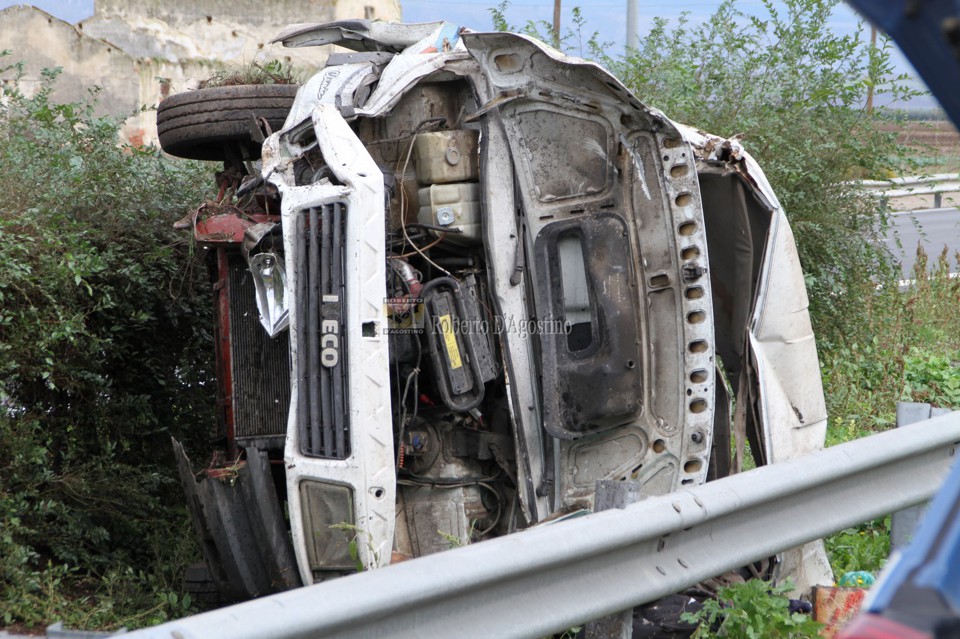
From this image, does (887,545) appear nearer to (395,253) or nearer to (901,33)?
(395,253)

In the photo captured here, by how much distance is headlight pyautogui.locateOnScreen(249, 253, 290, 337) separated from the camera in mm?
4625

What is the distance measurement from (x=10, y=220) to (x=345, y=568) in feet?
7.96

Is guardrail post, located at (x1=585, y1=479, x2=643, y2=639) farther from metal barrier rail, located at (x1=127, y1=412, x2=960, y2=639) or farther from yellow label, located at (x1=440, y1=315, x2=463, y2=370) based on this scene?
yellow label, located at (x1=440, y1=315, x2=463, y2=370)

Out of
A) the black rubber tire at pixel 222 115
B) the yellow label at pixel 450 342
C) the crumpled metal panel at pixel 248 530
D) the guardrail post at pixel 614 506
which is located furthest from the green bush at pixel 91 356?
the guardrail post at pixel 614 506

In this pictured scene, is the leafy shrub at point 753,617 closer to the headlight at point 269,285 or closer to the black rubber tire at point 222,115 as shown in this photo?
the headlight at point 269,285

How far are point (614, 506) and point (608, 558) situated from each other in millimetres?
432

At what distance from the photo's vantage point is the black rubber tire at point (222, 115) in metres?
5.75

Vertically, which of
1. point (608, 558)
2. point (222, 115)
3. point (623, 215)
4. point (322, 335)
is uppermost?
point (222, 115)

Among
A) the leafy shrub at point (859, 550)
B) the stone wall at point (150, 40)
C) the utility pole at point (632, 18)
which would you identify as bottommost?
the leafy shrub at point (859, 550)

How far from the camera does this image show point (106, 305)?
536cm

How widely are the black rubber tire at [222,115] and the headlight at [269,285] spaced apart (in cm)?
119

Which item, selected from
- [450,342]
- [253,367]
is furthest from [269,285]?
[450,342]

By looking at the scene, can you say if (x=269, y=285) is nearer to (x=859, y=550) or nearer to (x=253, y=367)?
(x=253, y=367)

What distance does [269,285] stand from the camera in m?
4.67
